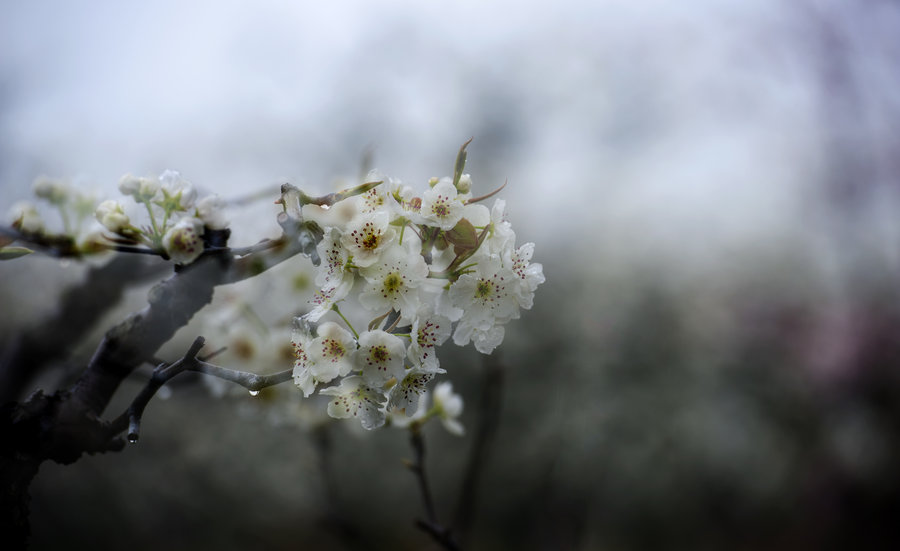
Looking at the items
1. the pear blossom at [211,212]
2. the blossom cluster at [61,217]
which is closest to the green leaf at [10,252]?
the blossom cluster at [61,217]

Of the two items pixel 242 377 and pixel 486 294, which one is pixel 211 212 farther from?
pixel 486 294

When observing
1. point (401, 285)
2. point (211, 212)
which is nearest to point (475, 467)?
point (401, 285)

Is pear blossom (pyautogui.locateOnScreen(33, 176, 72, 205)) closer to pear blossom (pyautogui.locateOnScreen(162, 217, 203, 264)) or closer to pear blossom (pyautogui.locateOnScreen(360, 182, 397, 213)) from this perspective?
pear blossom (pyautogui.locateOnScreen(162, 217, 203, 264))

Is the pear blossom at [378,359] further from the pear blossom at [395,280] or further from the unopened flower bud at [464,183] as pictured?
the unopened flower bud at [464,183]

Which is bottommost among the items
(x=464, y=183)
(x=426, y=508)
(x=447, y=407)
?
(x=426, y=508)

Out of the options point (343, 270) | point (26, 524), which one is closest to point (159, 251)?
point (343, 270)

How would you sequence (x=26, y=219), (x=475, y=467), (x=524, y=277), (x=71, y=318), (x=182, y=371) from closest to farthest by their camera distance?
(x=182, y=371), (x=524, y=277), (x=26, y=219), (x=475, y=467), (x=71, y=318)
